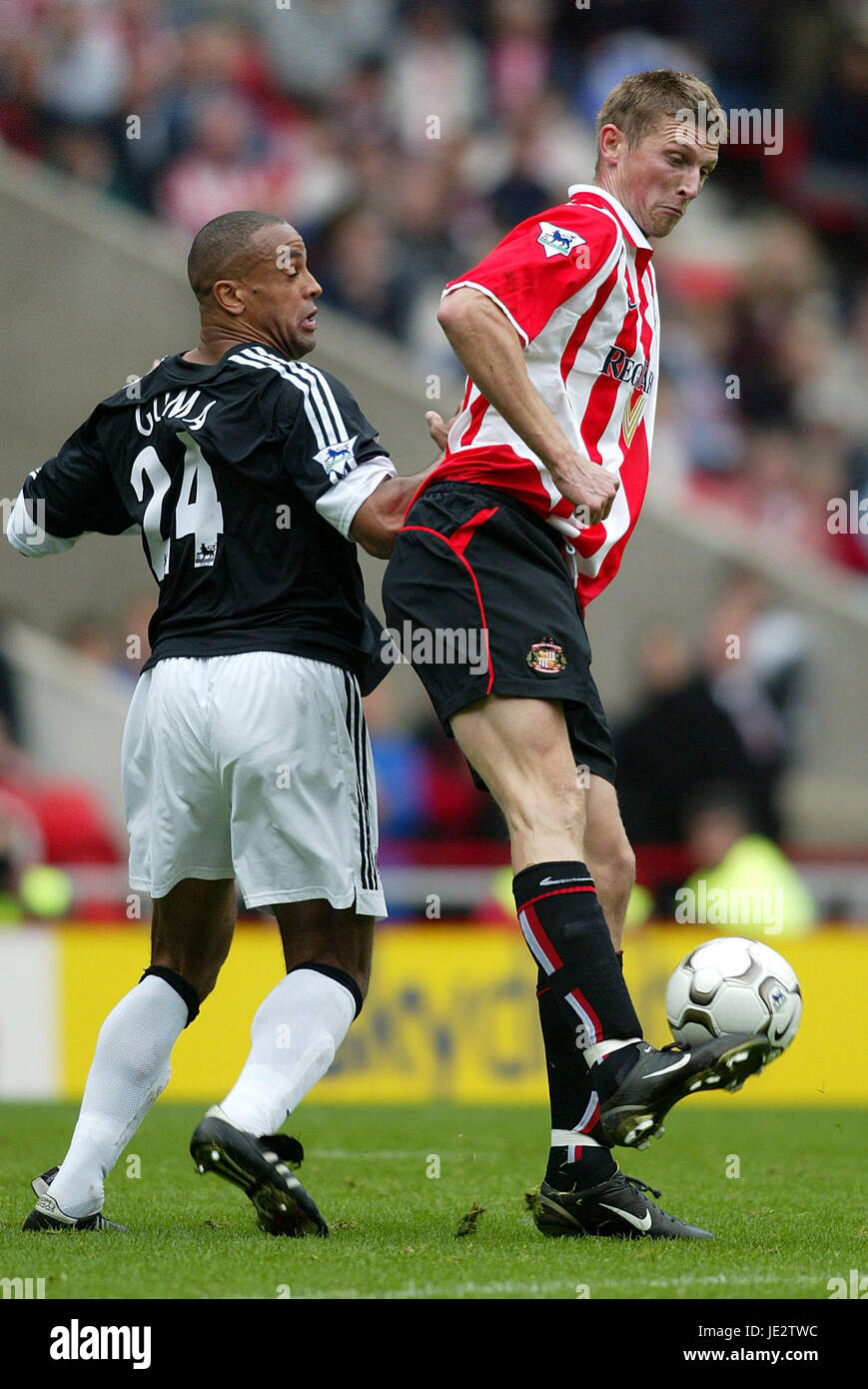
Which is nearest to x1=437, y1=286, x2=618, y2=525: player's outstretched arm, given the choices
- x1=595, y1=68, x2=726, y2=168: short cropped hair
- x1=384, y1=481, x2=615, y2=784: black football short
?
x1=384, y1=481, x2=615, y2=784: black football short

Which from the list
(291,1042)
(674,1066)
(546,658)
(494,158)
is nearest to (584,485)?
(546,658)

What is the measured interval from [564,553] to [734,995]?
3.73ft

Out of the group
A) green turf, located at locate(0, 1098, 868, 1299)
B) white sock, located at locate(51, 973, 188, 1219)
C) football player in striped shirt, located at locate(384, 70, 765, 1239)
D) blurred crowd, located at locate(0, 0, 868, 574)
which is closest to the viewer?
green turf, located at locate(0, 1098, 868, 1299)

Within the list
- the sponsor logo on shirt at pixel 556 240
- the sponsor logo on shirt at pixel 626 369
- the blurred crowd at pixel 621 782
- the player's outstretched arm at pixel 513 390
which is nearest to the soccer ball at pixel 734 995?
the player's outstretched arm at pixel 513 390

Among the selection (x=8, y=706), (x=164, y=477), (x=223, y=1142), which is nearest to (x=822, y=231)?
(x=8, y=706)

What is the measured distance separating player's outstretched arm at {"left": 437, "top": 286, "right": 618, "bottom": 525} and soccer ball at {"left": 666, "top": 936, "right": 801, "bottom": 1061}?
1.05 meters

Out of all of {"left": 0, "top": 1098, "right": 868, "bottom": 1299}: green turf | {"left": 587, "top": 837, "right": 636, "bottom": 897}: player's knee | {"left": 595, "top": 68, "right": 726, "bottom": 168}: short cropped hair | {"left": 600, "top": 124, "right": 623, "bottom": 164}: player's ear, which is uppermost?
{"left": 595, "top": 68, "right": 726, "bottom": 168}: short cropped hair

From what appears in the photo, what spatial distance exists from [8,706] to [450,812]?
2.65m

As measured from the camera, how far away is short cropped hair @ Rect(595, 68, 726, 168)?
476 cm

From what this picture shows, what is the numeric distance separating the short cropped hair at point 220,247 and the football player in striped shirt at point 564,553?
75cm

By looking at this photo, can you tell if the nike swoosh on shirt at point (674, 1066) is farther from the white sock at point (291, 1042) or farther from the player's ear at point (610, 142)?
the player's ear at point (610, 142)

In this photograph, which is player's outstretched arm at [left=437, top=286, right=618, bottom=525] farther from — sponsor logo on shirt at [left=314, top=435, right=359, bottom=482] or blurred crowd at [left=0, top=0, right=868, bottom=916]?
blurred crowd at [left=0, top=0, right=868, bottom=916]

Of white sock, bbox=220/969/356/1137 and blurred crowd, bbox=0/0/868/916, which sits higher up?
blurred crowd, bbox=0/0/868/916

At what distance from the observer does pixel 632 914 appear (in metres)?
10.5
